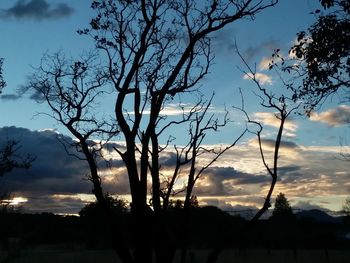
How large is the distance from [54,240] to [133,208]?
56.8 meters

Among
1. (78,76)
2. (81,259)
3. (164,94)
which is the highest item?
(78,76)

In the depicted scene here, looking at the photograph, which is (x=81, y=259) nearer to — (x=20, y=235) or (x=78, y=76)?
(x=20, y=235)

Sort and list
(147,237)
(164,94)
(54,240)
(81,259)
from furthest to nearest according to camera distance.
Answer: (54,240) → (81,259) → (164,94) → (147,237)

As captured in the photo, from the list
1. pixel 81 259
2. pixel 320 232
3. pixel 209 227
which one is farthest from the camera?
pixel 320 232

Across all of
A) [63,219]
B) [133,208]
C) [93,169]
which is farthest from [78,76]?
[63,219]

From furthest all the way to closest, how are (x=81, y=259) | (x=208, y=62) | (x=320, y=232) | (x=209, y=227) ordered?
(x=320, y=232) → (x=209, y=227) → (x=81, y=259) → (x=208, y=62)

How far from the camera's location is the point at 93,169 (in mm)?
13945

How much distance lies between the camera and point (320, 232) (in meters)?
61.9

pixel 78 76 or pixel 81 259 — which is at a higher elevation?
pixel 78 76

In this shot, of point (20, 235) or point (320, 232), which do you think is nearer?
point (20, 235)

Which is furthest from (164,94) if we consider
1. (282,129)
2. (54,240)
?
(54,240)

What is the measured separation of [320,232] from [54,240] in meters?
28.8

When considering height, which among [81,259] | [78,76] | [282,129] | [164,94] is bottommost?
[81,259]

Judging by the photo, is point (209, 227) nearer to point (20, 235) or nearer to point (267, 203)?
point (20, 235)
